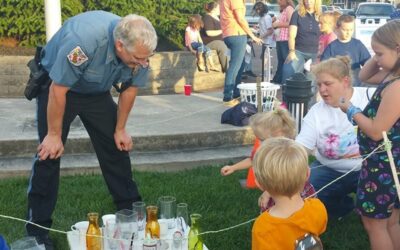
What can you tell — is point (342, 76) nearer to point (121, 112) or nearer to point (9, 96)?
point (121, 112)

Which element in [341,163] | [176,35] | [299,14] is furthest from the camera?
[176,35]

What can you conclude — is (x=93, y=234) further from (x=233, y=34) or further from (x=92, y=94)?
(x=233, y=34)

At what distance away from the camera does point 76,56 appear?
358 cm

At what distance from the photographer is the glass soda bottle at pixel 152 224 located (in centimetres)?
334

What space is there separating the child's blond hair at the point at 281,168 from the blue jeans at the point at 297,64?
18.7 feet

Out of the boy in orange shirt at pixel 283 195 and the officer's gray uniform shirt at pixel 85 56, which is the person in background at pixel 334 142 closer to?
the boy in orange shirt at pixel 283 195

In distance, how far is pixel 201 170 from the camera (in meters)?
5.76

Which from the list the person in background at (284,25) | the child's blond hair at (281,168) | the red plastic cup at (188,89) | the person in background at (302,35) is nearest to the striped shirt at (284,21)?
the person in background at (284,25)

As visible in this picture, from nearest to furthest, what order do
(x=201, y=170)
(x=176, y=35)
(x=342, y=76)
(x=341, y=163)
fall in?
(x=342, y=76) < (x=341, y=163) < (x=201, y=170) < (x=176, y=35)

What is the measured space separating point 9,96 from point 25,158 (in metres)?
2.99

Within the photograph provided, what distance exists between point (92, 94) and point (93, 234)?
1.17 metres

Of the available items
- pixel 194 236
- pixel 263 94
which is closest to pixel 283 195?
pixel 194 236

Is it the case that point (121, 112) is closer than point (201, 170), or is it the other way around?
point (121, 112)

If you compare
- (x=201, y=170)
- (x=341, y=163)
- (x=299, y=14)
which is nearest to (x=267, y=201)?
(x=341, y=163)
